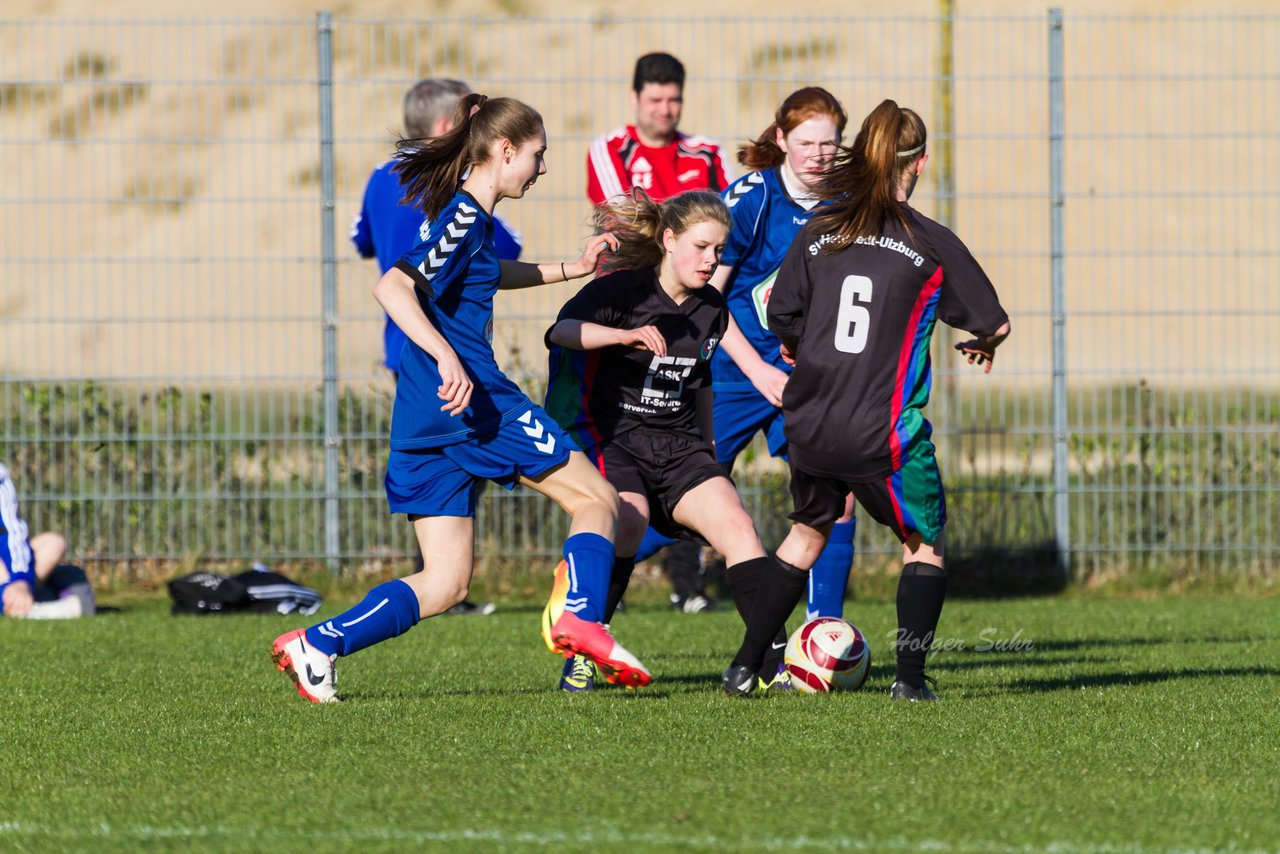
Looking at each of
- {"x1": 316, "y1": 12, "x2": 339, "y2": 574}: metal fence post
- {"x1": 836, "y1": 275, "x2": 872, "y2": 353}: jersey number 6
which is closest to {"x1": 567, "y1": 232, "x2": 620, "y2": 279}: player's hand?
{"x1": 836, "y1": 275, "x2": 872, "y2": 353}: jersey number 6

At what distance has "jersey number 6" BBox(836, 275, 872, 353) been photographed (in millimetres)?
4867

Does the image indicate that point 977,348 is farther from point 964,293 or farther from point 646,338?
point 646,338

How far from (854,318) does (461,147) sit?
1.30 m

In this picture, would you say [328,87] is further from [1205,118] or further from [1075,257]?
[1205,118]

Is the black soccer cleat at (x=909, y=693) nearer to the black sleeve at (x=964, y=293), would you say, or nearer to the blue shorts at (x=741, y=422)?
the black sleeve at (x=964, y=293)

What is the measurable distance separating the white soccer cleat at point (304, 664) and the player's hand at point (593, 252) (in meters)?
1.41

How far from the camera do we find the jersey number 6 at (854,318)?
4.87m

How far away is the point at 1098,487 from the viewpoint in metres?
9.38

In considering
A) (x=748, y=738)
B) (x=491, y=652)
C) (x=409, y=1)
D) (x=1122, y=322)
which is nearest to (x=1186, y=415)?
(x=1122, y=322)

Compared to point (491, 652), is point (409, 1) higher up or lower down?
higher up

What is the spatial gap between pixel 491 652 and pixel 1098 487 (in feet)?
13.3

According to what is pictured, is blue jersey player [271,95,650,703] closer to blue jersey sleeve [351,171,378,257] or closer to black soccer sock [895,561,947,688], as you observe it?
black soccer sock [895,561,947,688]

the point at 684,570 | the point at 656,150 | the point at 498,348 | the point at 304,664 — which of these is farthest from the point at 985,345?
the point at 498,348

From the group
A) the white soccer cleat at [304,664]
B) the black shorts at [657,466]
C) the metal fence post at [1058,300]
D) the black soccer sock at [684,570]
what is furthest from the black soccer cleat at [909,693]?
the metal fence post at [1058,300]
